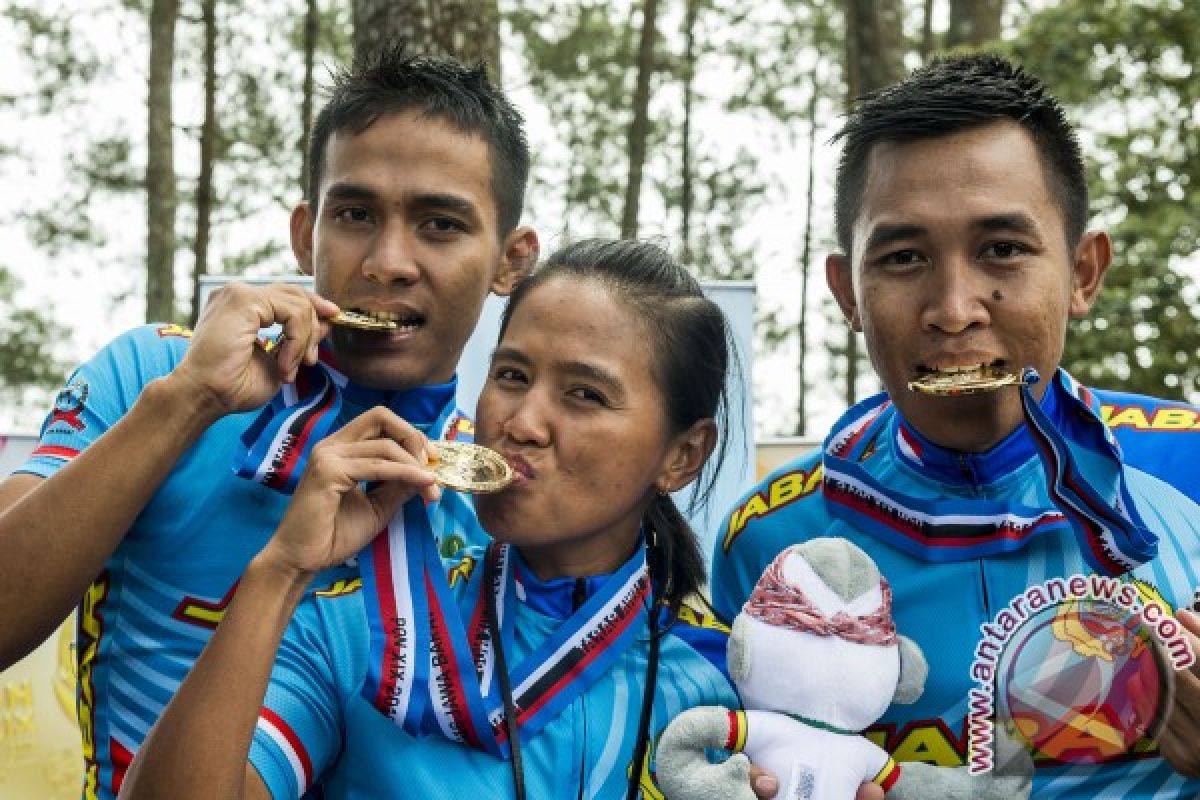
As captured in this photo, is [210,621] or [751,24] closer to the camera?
[210,621]

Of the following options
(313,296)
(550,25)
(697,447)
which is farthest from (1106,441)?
(550,25)

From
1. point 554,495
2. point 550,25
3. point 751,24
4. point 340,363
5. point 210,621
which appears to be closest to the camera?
point 554,495

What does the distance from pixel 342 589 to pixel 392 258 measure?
792 millimetres

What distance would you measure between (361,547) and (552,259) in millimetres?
816

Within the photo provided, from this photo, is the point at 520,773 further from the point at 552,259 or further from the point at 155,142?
the point at 155,142

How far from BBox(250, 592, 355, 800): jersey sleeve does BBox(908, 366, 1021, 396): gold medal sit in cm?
128

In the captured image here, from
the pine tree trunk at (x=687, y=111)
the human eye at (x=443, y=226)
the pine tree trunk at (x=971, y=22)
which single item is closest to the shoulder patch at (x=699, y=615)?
the human eye at (x=443, y=226)

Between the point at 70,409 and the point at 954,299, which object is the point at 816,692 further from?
the point at 70,409

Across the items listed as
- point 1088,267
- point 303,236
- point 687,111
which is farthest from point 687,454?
point 687,111

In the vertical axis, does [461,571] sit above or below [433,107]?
below

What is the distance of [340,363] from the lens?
3145mm

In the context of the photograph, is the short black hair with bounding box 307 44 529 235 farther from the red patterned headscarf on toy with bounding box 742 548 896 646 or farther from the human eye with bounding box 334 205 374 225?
the red patterned headscarf on toy with bounding box 742 548 896 646

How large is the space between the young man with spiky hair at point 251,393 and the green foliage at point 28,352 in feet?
70.9

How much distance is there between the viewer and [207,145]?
15648 millimetres
